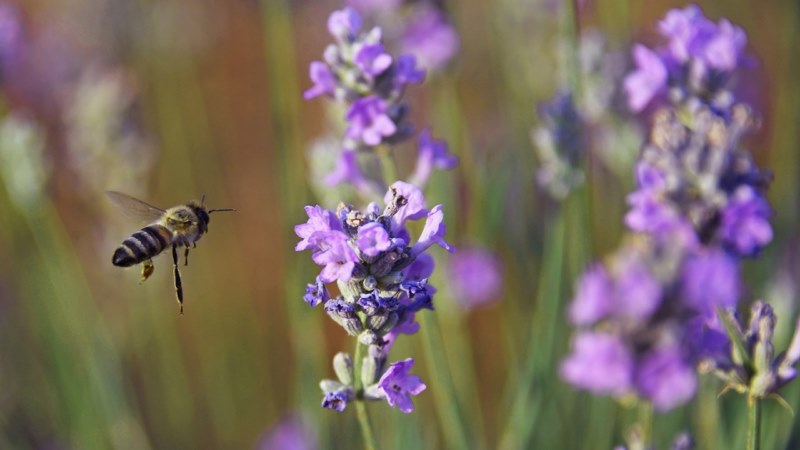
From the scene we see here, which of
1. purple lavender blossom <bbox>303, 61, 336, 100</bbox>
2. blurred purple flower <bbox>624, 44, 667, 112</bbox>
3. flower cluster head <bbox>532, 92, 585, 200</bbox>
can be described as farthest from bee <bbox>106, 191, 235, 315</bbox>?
blurred purple flower <bbox>624, 44, 667, 112</bbox>

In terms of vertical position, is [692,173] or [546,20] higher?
[546,20]

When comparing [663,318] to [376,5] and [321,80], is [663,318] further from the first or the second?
[376,5]

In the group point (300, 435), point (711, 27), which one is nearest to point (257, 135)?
point (300, 435)

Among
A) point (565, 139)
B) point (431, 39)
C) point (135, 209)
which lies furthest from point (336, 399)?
point (431, 39)

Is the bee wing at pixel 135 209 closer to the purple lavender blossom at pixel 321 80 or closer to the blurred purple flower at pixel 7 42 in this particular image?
the purple lavender blossom at pixel 321 80

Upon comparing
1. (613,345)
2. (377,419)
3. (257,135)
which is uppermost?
(257,135)

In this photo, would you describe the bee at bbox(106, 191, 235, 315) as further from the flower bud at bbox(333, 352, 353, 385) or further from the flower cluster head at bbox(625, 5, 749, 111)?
the flower cluster head at bbox(625, 5, 749, 111)

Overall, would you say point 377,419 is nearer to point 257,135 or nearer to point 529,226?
point 529,226
